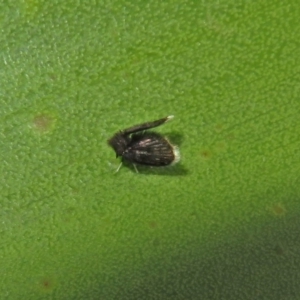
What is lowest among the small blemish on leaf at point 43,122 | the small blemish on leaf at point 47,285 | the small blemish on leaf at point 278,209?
the small blemish on leaf at point 47,285

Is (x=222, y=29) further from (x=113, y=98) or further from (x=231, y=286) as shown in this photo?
(x=231, y=286)

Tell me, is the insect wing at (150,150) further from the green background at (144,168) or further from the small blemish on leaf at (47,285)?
the small blemish on leaf at (47,285)

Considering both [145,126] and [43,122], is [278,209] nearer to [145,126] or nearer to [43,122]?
[145,126]

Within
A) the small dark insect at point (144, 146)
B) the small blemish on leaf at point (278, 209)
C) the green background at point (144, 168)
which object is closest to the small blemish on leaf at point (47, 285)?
the green background at point (144, 168)

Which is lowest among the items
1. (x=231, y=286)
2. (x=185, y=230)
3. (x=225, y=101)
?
(x=231, y=286)

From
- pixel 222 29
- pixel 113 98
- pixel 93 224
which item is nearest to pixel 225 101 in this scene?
pixel 222 29

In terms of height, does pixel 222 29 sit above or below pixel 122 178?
above

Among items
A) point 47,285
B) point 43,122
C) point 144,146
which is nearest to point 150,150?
point 144,146
